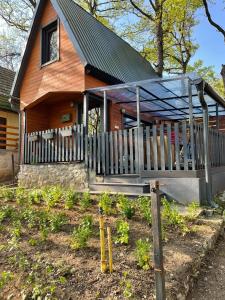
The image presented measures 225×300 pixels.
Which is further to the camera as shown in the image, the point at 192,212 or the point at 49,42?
the point at 49,42

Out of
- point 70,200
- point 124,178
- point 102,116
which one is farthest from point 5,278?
Result: point 102,116

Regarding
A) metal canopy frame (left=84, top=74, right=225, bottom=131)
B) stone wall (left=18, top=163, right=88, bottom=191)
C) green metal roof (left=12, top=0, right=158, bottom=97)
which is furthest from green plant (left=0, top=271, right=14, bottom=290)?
green metal roof (left=12, top=0, right=158, bottom=97)

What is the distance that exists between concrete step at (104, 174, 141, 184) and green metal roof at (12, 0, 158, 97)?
399 cm

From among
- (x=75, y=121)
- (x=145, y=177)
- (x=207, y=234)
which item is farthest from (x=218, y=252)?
(x=75, y=121)

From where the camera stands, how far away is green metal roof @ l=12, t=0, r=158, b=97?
393 inches

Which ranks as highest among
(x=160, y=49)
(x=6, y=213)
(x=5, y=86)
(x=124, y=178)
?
(x=160, y=49)

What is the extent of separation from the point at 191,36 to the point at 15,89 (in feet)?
57.8

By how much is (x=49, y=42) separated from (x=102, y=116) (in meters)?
4.06

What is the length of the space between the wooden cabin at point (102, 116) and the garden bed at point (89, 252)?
148 centimetres

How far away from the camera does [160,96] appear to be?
10148mm

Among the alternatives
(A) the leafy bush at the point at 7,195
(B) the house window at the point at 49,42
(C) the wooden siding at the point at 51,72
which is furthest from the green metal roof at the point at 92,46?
(A) the leafy bush at the point at 7,195

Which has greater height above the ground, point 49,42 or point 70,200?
point 49,42

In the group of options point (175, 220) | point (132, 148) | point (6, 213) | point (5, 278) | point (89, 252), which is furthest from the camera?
point (132, 148)

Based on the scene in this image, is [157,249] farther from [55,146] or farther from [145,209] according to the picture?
[55,146]
